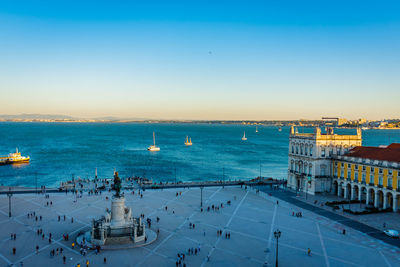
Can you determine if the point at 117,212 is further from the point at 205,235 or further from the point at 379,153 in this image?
the point at 379,153

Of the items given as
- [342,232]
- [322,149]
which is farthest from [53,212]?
[322,149]

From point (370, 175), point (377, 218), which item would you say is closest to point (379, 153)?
point (370, 175)

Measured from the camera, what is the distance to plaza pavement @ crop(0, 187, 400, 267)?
3062cm

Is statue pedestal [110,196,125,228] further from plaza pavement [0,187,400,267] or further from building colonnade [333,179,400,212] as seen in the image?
building colonnade [333,179,400,212]

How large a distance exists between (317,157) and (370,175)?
897 centimetres

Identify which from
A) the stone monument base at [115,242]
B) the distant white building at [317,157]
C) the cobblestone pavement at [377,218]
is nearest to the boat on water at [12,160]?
the distant white building at [317,157]

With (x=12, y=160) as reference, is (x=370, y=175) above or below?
above

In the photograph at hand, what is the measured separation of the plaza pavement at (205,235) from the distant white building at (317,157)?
8.50 m

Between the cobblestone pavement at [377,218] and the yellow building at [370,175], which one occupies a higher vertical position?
the yellow building at [370,175]

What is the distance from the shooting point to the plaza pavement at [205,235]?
30.6 m

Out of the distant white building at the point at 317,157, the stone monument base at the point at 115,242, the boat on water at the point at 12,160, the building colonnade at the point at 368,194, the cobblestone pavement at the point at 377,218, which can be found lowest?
the boat on water at the point at 12,160

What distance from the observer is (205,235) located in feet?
121

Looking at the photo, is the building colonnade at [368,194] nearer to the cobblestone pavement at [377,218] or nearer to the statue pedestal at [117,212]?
the cobblestone pavement at [377,218]

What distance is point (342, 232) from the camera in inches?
1521
